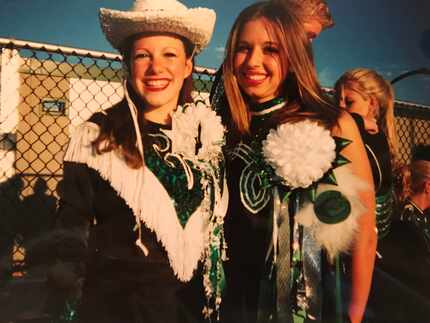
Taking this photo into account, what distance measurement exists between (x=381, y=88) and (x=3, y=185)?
1.19 m

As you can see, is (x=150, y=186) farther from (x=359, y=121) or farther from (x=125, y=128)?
(x=359, y=121)

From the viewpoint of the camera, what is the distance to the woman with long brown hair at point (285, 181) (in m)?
1.29

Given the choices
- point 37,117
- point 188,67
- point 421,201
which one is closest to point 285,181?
point 188,67

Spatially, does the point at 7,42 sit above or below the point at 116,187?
above

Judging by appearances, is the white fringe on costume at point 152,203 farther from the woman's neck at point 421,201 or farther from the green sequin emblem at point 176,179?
the woman's neck at point 421,201

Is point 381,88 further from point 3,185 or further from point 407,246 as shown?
point 3,185

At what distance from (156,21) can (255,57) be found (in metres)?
0.30

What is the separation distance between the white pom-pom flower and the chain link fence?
49cm

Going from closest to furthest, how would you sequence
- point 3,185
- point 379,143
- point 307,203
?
point 3,185, point 307,203, point 379,143

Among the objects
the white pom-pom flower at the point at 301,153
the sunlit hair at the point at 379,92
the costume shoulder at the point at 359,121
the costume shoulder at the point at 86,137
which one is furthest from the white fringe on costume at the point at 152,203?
the sunlit hair at the point at 379,92

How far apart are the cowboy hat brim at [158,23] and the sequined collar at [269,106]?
0.80 feet

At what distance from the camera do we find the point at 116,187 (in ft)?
4.09

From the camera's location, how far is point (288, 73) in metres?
1.32

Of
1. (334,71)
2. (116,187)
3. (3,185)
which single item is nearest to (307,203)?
(334,71)
